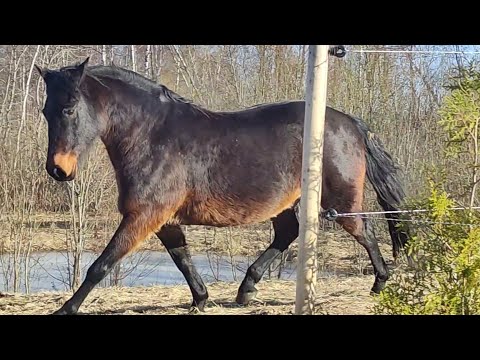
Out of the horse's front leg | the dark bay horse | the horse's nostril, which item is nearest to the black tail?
the dark bay horse

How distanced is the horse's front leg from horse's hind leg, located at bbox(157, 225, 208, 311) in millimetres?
327

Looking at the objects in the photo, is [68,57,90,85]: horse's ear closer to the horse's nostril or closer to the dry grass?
the horse's nostril

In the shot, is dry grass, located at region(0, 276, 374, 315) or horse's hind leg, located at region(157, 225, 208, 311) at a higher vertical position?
horse's hind leg, located at region(157, 225, 208, 311)

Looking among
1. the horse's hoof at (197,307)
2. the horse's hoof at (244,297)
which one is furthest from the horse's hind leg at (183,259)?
the horse's hoof at (244,297)

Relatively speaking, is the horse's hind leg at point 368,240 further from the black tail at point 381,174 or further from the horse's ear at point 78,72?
the horse's ear at point 78,72

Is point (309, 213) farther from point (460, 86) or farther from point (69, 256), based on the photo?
point (69, 256)

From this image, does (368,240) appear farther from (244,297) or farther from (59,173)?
(59,173)

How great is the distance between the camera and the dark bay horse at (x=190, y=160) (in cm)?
409

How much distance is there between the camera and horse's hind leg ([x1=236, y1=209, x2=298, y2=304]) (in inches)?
191

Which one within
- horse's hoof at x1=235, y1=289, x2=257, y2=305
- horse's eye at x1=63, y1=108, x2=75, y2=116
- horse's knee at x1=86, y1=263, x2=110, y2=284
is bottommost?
horse's hoof at x1=235, y1=289, x2=257, y2=305

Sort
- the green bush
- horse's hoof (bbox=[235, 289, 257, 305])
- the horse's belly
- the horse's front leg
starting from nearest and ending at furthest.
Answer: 1. the green bush
2. the horse's front leg
3. the horse's belly
4. horse's hoof (bbox=[235, 289, 257, 305])

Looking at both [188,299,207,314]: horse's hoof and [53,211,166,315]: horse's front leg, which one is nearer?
[53,211,166,315]: horse's front leg

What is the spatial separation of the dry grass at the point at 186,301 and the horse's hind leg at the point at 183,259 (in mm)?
115
